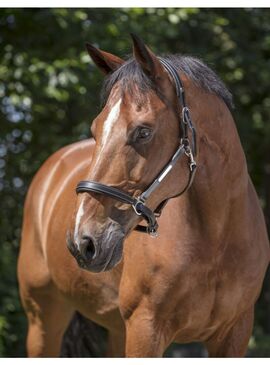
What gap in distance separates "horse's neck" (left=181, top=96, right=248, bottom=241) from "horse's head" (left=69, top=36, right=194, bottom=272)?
0.22 meters

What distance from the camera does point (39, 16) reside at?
7.27 m

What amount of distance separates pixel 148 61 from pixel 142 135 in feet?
0.99

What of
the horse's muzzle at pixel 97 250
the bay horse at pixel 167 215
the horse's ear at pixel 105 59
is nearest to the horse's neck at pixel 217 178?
the bay horse at pixel 167 215

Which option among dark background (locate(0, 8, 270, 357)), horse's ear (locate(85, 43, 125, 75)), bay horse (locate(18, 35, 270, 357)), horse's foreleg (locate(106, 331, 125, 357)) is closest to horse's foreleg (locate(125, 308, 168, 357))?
bay horse (locate(18, 35, 270, 357))

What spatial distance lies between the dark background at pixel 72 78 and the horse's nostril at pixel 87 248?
3.22 m

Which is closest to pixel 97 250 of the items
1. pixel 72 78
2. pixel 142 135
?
pixel 142 135

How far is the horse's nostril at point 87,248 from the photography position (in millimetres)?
2969

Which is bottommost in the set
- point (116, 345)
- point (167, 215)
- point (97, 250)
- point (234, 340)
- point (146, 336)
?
point (116, 345)

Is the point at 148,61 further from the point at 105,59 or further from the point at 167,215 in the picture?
the point at 167,215

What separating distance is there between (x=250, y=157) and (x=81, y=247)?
722 cm

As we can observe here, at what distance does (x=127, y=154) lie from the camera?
3.04 meters

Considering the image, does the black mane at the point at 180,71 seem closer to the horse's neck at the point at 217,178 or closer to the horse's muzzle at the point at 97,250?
the horse's neck at the point at 217,178

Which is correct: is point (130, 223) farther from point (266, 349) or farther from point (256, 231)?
point (266, 349)
